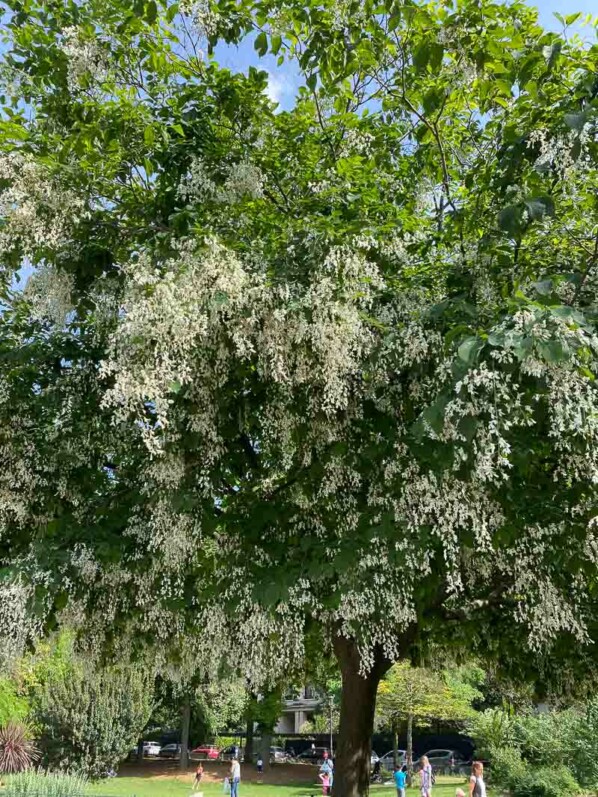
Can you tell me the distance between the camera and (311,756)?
3597cm

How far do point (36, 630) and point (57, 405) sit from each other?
1925 mm

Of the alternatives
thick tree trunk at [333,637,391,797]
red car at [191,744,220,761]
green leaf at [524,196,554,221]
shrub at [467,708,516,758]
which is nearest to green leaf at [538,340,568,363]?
green leaf at [524,196,554,221]

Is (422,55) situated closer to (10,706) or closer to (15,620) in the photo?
(15,620)

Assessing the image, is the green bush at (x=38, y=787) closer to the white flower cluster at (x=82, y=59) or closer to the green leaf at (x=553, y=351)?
the white flower cluster at (x=82, y=59)

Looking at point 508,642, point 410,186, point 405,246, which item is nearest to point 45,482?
point 405,246

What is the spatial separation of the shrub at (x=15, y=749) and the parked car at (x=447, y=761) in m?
17.7

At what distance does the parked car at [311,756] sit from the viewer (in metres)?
35.0

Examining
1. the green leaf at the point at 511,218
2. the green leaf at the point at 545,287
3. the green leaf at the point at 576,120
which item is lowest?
the green leaf at the point at 545,287

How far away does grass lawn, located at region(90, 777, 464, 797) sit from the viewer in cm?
2067

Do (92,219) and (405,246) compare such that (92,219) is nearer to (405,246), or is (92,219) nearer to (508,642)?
(405,246)

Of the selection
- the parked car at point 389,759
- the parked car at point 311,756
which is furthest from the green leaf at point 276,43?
the parked car at point 311,756

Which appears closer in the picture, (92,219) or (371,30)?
(371,30)

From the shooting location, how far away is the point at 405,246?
5.70 m

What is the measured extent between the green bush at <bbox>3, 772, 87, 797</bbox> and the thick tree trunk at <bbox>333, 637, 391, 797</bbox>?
368 cm
